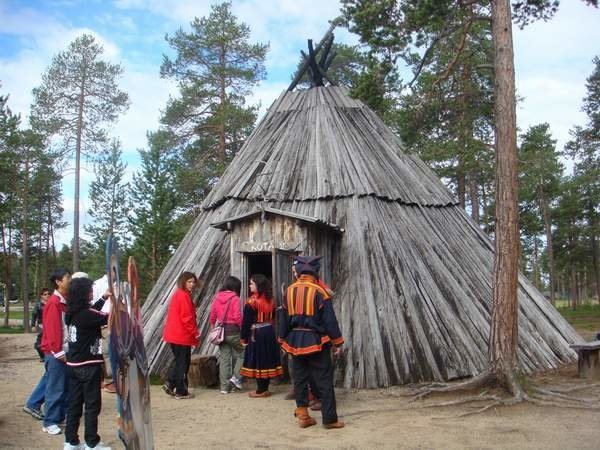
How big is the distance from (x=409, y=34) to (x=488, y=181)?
60.9 feet

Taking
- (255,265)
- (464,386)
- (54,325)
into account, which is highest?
(255,265)

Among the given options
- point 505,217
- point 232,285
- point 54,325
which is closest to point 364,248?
point 232,285

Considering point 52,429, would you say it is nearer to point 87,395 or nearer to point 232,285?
point 87,395

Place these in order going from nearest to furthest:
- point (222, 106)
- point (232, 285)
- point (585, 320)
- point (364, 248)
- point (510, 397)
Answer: point (510, 397) < point (232, 285) < point (364, 248) < point (222, 106) < point (585, 320)

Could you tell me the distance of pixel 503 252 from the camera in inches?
314

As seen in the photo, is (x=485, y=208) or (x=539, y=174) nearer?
(x=539, y=174)

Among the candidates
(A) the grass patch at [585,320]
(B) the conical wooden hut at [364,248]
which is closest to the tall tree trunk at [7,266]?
(B) the conical wooden hut at [364,248]

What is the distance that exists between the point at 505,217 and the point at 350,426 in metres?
3.57

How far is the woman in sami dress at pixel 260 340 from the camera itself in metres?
8.62

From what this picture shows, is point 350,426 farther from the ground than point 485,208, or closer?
closer

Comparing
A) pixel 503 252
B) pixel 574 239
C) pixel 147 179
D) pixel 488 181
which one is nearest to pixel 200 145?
pixel 147 179

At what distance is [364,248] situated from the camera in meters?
→ 9.81

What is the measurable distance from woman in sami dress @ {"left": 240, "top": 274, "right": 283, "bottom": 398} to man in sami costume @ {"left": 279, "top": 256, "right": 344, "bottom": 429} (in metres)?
1.62

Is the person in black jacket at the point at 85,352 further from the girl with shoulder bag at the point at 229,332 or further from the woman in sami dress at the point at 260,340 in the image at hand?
the girl with shoulder bag at the point at 229,332
